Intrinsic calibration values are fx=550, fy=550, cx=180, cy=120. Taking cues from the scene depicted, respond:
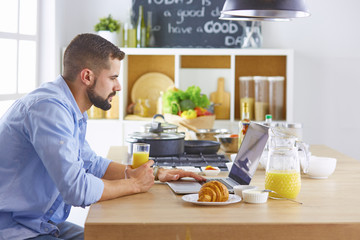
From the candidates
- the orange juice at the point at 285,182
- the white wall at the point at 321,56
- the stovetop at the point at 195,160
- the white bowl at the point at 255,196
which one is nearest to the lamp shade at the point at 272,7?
the stovetop at the point at 195,160

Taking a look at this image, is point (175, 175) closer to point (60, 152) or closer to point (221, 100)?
point (60, 152)

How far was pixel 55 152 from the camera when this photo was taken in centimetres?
188

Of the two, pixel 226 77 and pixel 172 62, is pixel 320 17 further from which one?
pixel 172 62

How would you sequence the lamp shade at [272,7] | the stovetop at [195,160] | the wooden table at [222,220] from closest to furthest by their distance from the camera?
the wooden table at [222,220], the lamp shade at [272,7], the stovetop at [195,160]

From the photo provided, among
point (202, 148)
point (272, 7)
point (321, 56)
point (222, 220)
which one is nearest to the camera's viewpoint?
point (222, 220)

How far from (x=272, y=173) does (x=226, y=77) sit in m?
3.43

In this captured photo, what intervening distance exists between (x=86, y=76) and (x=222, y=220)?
0.89m

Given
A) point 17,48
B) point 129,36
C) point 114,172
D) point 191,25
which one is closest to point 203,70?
point 191,25

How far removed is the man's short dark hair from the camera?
222 cm

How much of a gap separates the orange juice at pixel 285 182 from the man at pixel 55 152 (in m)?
0.39

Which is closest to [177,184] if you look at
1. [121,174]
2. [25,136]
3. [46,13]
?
[121,174]

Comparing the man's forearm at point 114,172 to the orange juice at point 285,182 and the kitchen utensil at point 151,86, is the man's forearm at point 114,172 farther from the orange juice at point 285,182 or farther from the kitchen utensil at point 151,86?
the kitchen utensil at point 151,86

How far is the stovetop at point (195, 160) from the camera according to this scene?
2.78 metres

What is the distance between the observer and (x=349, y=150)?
537 centimetres
